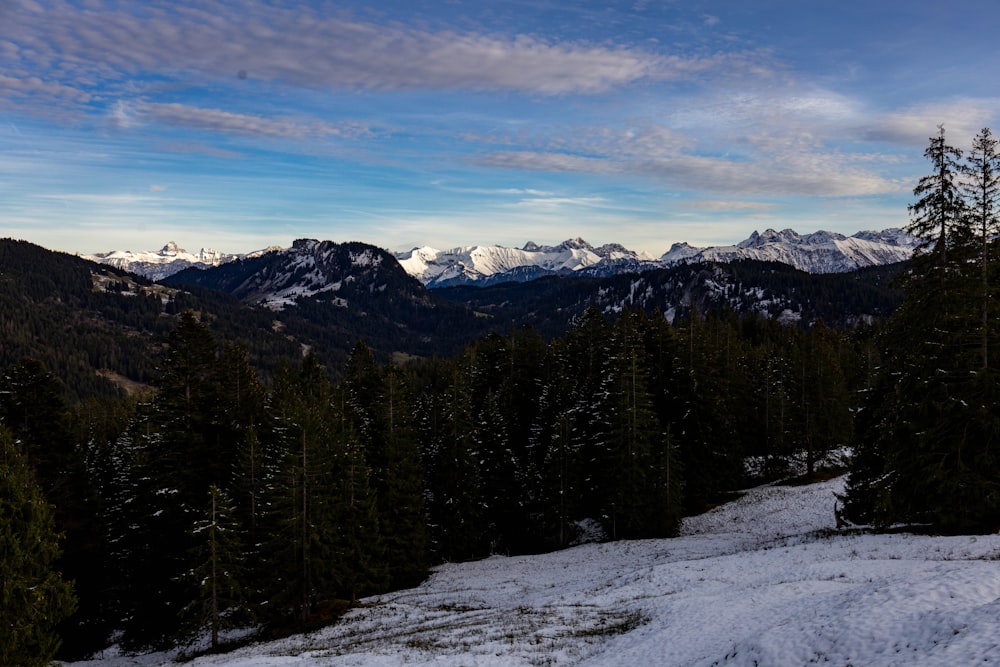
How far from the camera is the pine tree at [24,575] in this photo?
23.0 meters

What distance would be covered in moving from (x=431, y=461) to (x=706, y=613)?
3788 centimetres

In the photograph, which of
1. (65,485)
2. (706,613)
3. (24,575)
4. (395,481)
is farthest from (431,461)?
(706,613)

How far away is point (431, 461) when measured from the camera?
57.2 meters

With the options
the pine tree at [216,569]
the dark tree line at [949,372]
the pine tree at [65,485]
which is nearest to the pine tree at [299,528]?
the pine tree at [216,569]

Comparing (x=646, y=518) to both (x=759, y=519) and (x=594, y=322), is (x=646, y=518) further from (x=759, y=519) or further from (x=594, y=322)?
(x=594, y=322)

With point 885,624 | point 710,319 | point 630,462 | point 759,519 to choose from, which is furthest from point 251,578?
point 710,319

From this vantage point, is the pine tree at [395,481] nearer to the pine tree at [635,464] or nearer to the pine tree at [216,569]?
the pine tree at [216,569]

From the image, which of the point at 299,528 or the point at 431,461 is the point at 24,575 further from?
the point at 431,461

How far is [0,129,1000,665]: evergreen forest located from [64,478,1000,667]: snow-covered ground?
325cm

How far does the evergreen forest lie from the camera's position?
87.2 ft

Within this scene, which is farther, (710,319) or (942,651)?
(710,319)

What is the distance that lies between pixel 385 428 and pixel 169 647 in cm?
1937

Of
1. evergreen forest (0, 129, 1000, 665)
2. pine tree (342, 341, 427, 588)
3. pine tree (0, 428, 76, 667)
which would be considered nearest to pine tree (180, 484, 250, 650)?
evergreen forest (0, 129, 1000, 665)

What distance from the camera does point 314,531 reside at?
34.4 meters
